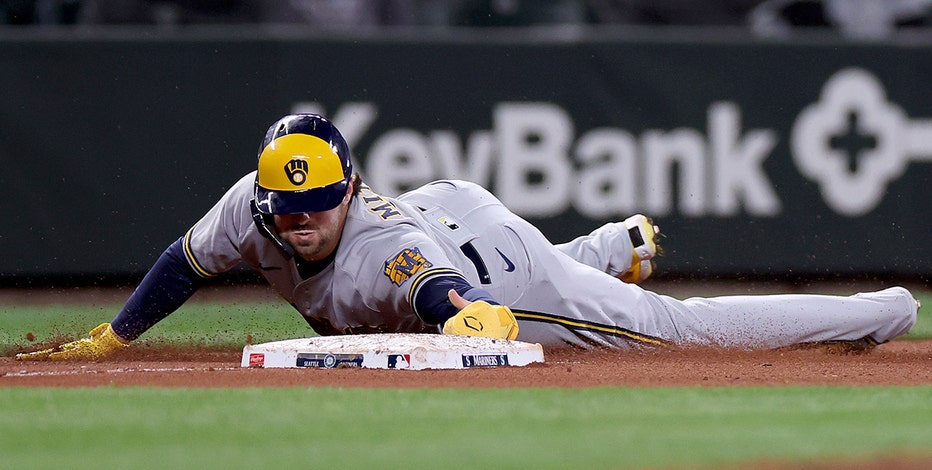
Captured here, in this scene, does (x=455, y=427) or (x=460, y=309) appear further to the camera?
(x=460, y=309)

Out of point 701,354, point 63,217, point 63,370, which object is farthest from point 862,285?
point 63,370

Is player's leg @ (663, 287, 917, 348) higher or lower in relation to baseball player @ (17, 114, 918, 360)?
lower

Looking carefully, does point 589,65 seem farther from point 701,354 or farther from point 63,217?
point 701,354

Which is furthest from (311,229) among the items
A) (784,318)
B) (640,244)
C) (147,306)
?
(784,318)

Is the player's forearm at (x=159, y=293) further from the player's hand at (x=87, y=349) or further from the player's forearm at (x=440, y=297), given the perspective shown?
the player's forearm at (x=440, y=297)

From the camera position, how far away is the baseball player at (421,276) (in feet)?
16.5

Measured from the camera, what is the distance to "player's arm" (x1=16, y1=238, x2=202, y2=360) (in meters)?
5.53

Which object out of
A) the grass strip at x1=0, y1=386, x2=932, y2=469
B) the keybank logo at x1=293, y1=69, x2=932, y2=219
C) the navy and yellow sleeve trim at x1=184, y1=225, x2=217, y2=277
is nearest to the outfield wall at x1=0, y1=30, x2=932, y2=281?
the keybank logo at x1=293, y1=69, x2=932, y2=219

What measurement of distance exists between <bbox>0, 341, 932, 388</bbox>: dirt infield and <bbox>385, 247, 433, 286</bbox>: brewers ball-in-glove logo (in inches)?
13.9

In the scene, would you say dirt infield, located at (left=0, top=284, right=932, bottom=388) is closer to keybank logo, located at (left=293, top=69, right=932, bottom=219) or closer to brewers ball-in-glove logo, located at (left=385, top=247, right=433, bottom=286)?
brewers ball-in-glove logo, located at (left=385, top=247, right=433, bottom=286)

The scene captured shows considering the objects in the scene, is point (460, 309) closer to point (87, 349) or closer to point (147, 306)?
point (147, 306)

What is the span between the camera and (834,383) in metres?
4.65

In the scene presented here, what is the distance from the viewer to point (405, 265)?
16.3 ft

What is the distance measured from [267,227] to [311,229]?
0.18 m
